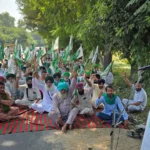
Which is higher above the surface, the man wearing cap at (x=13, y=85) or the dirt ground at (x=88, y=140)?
the man wearing cap at (x=13, y=85)

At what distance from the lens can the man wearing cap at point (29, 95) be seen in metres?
6.68

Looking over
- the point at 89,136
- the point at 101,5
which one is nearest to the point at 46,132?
the point at 89,136

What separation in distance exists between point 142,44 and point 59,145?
3741 mm

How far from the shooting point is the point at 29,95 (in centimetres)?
690

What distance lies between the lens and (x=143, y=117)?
245 inches

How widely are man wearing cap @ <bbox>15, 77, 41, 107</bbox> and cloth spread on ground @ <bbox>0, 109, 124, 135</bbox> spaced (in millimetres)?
710

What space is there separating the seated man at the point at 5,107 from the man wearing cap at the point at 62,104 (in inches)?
41.3

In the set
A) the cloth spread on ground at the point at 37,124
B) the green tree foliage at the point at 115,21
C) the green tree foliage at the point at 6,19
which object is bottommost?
the cloth spread on ground at the point at 37,124

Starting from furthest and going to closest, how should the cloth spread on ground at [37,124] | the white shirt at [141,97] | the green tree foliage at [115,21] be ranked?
the white shirt at [141,97]
the green tree foliage at [115,21]
the cloth spread on ground at [37,124]

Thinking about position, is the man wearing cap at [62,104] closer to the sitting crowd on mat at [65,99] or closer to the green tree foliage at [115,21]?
the sitting crowd on mat at [65,99]

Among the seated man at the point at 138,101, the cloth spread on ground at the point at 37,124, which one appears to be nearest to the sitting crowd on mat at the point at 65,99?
the seated man at the point at 138,101

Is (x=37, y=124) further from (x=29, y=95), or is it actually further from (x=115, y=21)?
(x=115, y=21)

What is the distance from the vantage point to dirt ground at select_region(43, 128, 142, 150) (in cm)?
426

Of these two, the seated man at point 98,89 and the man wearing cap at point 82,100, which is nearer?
the man wearing cap at point 82,100
